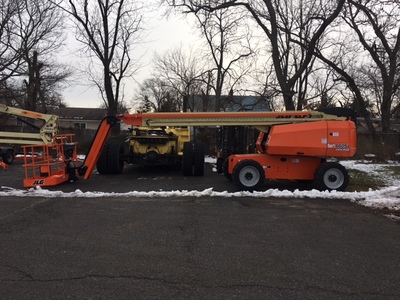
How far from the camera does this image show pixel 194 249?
5.09 meters

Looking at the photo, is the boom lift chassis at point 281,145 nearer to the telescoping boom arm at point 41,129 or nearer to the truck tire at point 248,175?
the truck tire at point 248,175

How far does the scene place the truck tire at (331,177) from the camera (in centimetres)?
979

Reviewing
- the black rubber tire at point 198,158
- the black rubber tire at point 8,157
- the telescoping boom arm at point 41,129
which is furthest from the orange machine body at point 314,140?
the black rubber tire at point 8,157

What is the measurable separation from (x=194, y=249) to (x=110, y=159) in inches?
344

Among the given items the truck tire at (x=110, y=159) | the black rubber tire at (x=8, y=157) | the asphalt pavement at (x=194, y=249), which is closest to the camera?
the asphalt pavement at (x=194, y=249)

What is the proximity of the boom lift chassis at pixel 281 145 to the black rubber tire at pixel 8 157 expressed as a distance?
7683mm

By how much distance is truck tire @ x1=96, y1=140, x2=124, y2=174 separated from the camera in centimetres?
1320

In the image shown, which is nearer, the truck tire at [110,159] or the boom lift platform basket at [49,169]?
the boom lift platform basket at [49,169]

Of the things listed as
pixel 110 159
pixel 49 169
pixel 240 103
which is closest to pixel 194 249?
pixel 49 169

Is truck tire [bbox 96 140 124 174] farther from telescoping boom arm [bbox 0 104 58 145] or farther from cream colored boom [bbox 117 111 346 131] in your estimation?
cream colored boom [bbox 117 111 346 131]

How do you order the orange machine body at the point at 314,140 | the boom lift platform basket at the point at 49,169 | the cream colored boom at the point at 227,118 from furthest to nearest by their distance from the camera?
1. the boom lift platform basket at the point at 49,169
2. the cream colored boom at the point at 227,118
3. the orange machine body at the point at 314,140

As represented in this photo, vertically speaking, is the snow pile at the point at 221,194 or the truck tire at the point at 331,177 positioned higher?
the truck tire at the point at 331,177

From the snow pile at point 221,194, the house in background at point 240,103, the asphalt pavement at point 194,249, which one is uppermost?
the house in background at point 240,103

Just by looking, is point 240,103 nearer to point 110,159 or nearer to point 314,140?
point 110,159
